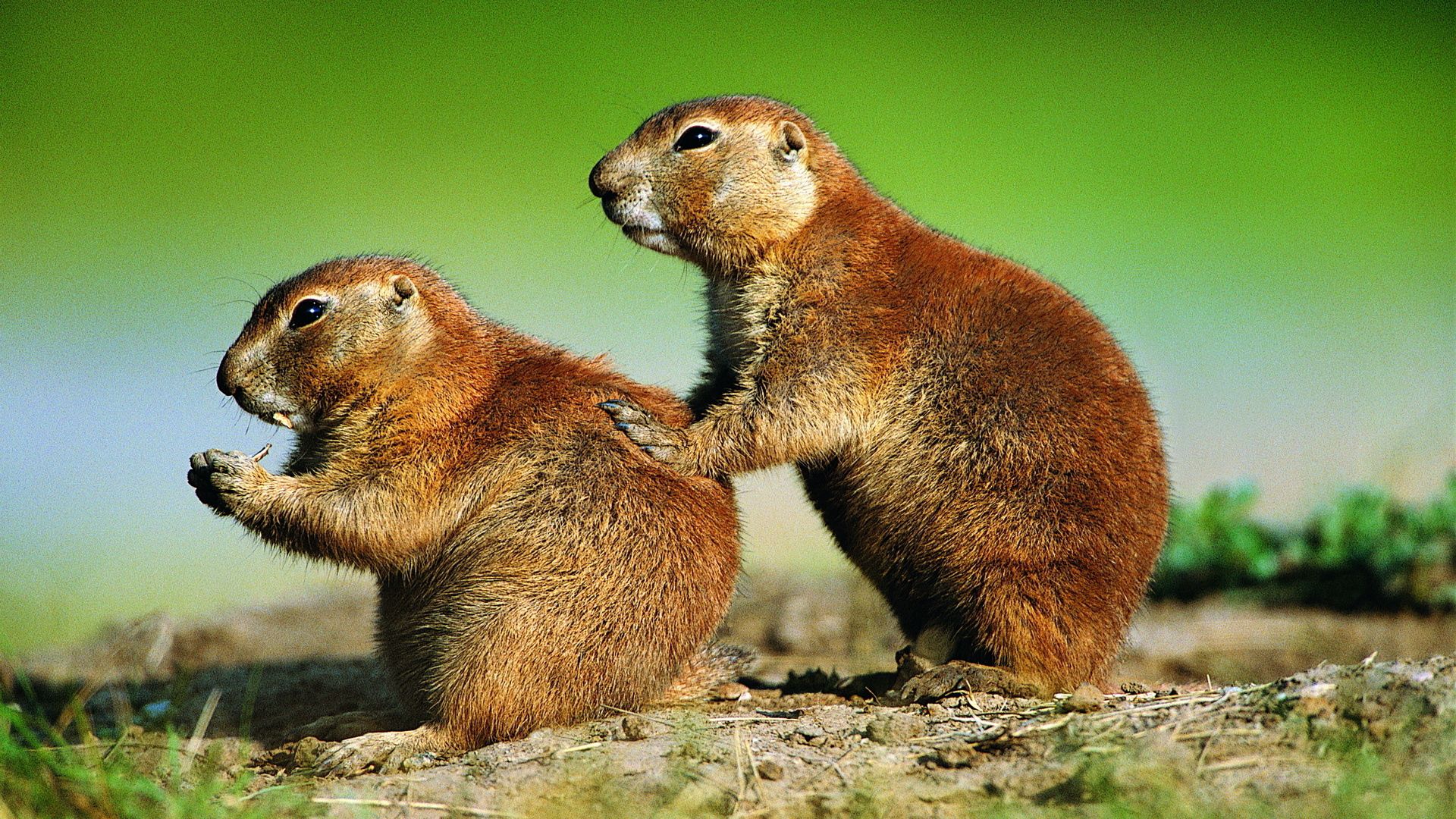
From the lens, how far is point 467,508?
4945 mm

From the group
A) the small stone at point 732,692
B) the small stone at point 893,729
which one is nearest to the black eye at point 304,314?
the small stone at point 732,692

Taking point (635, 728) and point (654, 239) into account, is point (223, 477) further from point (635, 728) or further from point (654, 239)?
point (654, 239)

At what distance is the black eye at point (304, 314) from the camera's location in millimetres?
5211

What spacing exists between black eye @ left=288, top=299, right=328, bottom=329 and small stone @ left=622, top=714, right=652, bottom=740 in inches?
81.2

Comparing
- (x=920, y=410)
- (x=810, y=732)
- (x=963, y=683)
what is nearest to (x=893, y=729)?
(x=810, y=732)

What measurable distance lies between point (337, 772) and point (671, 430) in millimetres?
1776

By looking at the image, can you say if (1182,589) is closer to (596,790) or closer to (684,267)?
(684,267)

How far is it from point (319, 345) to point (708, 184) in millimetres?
1780

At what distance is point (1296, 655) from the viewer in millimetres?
7711

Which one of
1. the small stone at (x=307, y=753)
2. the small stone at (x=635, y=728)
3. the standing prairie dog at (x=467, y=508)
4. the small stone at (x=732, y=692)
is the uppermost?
the standing prairie dog at (x=467, y=508)

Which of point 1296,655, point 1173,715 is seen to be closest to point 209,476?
point 1173,715

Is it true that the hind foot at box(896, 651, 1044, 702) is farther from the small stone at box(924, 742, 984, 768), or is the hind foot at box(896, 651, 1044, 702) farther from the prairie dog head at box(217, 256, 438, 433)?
the prairie dog head at box(217, 256, 438, 433)

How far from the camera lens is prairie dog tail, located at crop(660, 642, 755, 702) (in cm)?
532

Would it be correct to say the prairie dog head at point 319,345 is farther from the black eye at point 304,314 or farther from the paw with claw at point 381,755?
the paw with claw at point 381,755
